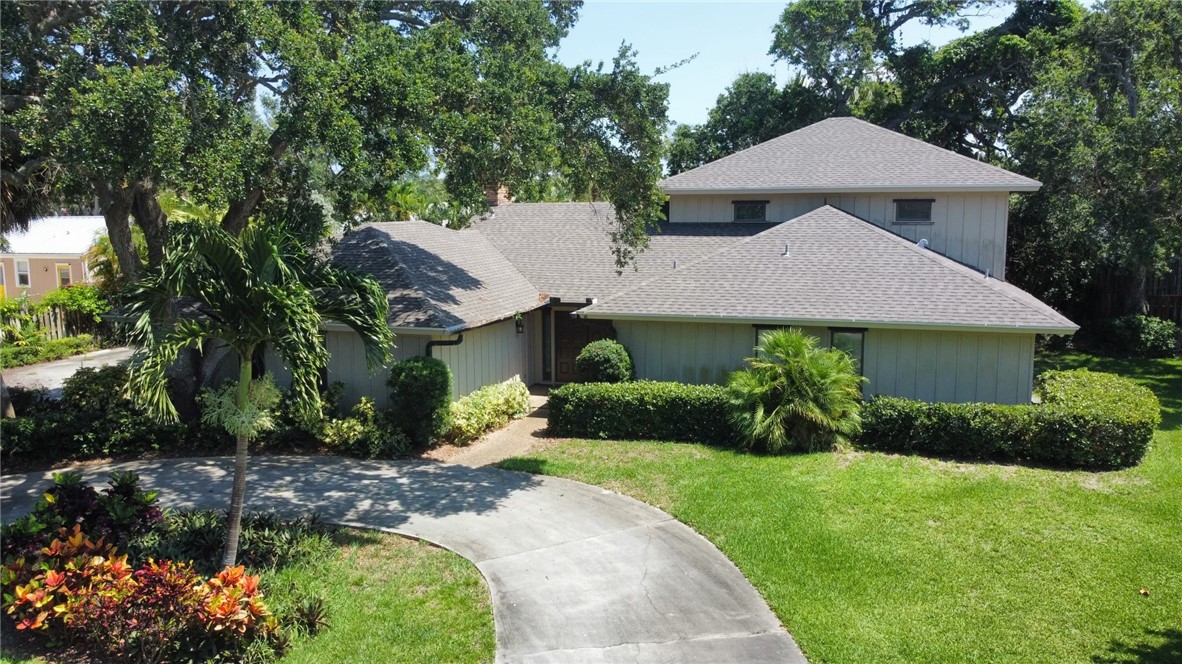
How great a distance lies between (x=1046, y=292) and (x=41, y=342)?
3436 centimetres

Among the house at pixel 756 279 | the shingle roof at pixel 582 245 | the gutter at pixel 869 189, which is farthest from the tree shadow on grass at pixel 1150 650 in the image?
the gutter at pixel 869 189

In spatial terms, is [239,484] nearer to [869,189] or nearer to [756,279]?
[756,279]

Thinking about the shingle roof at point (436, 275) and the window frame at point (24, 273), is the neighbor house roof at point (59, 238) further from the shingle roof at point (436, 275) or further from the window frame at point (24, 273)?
the shingle roof at point (436, 275)

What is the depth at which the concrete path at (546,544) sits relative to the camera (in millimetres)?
7500

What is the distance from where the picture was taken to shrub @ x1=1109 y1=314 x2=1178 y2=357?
2406 centimetres

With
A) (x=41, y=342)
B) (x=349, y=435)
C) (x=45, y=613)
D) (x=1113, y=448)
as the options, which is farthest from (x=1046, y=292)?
(x=41, y=342)

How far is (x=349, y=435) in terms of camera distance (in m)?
14.2

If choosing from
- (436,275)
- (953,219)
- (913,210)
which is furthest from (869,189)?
(436,275)

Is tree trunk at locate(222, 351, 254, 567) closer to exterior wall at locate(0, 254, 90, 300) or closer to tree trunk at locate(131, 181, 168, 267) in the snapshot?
tree trunk at locate(131, 181, 168, 267)

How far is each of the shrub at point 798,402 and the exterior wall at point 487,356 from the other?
5.62 m

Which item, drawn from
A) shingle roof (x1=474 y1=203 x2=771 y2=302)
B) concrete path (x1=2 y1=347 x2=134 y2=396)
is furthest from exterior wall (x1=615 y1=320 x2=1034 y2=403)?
concrete path (x1=2 y1=347 x2=134 y2=396)

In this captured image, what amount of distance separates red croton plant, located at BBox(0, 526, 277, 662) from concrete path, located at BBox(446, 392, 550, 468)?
6579mm

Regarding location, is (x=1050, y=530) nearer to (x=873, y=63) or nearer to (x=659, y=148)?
(x=659, y=148)

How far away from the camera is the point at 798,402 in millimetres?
13492
